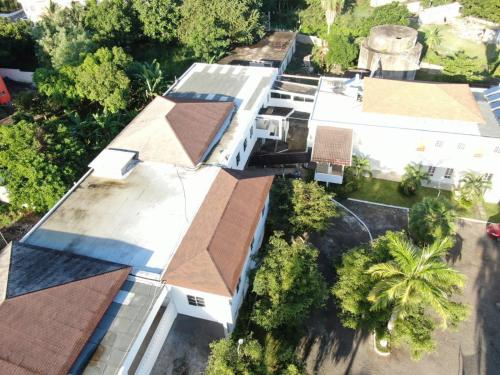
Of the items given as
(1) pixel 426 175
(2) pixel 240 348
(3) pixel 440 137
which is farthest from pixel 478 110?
(2) pixel 240 348

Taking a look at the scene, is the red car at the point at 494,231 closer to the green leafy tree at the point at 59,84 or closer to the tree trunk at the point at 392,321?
the tree trunk at the point at 392,321

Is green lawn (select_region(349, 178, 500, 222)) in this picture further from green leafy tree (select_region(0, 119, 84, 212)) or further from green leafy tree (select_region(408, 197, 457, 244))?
green leafy tree (select_region(0, 119, 84, 212))

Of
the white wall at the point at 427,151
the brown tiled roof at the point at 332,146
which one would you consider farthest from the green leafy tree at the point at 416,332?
the white wall at the point at 427,151

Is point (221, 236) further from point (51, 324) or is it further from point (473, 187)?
point (473, 187)

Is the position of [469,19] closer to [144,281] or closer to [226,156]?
[226,156]

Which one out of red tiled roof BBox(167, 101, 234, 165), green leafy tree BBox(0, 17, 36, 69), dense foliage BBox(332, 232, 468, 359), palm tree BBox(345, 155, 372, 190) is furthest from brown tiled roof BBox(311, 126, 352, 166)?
green leafy tree BBox(0, 17, 36, 69)

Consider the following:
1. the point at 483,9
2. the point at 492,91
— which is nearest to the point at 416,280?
the point at 492,91
